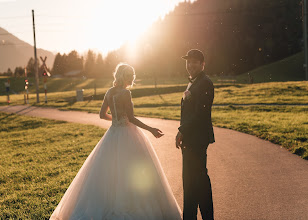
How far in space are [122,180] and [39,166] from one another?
473cm

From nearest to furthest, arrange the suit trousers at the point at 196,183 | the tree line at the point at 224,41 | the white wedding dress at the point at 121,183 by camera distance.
Answer: the suit trousers at the point at 196,183 → the white wedding dress at the point at 121,183 → the tree line at the point at 224,41

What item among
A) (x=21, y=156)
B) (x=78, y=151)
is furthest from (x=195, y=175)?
(x=21, y=156)

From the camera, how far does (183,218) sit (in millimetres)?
4105

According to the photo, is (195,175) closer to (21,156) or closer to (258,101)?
(21,156)

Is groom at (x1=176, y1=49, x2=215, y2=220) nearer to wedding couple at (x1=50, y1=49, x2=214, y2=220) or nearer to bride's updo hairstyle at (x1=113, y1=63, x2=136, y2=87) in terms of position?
wedding couple at (x1=50, y1=49, x2=214, y2=220)

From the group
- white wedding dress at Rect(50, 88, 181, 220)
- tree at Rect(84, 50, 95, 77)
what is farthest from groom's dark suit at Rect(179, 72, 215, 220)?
tree at Rect(84, 50, 95, 77)

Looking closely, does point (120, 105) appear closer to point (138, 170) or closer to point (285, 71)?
point (138, 170)

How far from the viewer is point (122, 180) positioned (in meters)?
4.20

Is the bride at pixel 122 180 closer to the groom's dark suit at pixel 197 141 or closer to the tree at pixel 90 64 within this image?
the groom's dark suit at pixel 197 141

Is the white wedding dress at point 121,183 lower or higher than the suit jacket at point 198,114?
lower

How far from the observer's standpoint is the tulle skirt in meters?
4.04

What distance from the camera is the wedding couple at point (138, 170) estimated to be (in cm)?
392

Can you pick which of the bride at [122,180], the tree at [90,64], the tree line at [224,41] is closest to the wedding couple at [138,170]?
the bride at [122,180]

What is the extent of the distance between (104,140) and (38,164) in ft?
Result: 15.1
